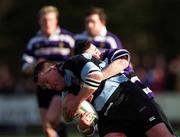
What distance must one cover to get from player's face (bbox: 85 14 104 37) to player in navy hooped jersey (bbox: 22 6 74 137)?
24.7 inches

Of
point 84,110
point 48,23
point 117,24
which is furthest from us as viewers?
point 117,24

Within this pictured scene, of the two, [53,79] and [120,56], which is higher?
[120,56]

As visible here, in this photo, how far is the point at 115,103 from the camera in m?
9.12

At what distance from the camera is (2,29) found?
34.6 m

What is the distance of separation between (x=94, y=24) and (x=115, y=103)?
4024 mm

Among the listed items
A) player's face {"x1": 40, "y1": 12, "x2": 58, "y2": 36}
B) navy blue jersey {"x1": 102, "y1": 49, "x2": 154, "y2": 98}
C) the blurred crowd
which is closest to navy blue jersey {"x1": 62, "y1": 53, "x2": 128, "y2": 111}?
navy blue jersey {"x1": 102, "y1": 49, "x2": 154, "y2": 98}

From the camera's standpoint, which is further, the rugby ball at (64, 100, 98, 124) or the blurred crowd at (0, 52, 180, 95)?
the blurred crowd at (0, 52, 180, 95)

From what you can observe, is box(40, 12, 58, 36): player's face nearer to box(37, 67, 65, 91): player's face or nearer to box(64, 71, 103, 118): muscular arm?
box(37, 67, 65, 91): player's face

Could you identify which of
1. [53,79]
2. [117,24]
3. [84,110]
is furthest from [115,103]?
[117,24]

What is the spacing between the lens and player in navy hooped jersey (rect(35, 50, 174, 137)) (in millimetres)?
8984

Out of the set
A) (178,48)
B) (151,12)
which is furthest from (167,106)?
(151,12)

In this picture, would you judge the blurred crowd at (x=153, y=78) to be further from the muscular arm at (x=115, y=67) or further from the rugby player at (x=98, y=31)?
the muscular arm at (x=115, y=67)

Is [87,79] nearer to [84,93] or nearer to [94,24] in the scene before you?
[84,93]

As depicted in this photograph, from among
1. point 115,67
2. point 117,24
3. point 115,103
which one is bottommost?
point 117,24
